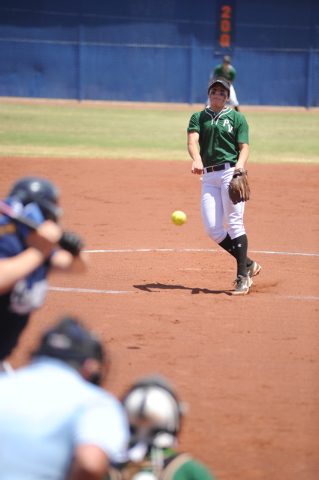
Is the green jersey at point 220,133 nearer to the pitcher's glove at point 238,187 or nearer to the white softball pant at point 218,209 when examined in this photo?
the white softball pant at point 218,209

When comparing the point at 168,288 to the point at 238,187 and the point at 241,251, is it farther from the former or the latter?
the point at 238,187

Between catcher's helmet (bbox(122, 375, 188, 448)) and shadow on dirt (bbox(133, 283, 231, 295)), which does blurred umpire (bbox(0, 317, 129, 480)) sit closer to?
catcher's helmet (bbox(122, 375, 188, 448))

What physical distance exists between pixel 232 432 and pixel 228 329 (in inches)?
71.3

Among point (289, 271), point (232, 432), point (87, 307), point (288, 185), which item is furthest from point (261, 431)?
point (288, 185)

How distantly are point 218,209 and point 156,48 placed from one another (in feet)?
97.3

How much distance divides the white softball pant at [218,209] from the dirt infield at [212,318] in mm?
688

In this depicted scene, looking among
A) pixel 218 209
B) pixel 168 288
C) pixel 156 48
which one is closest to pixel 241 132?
pixel 218 209

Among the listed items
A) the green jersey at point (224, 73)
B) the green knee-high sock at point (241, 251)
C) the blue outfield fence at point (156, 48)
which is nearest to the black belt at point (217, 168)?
the green knee-high sock at point (241, 251)

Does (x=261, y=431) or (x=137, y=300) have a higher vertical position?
(x=261, y=431)

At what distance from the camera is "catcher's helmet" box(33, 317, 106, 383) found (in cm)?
214

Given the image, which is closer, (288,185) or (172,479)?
(172,479)

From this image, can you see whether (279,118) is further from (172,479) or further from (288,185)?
(172,479)

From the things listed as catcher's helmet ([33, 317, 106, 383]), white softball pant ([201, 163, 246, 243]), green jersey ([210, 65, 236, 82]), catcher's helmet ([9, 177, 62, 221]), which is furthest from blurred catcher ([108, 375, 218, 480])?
green jersey ([210, 65, 236, 82])

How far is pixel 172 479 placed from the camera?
7.29 ft
